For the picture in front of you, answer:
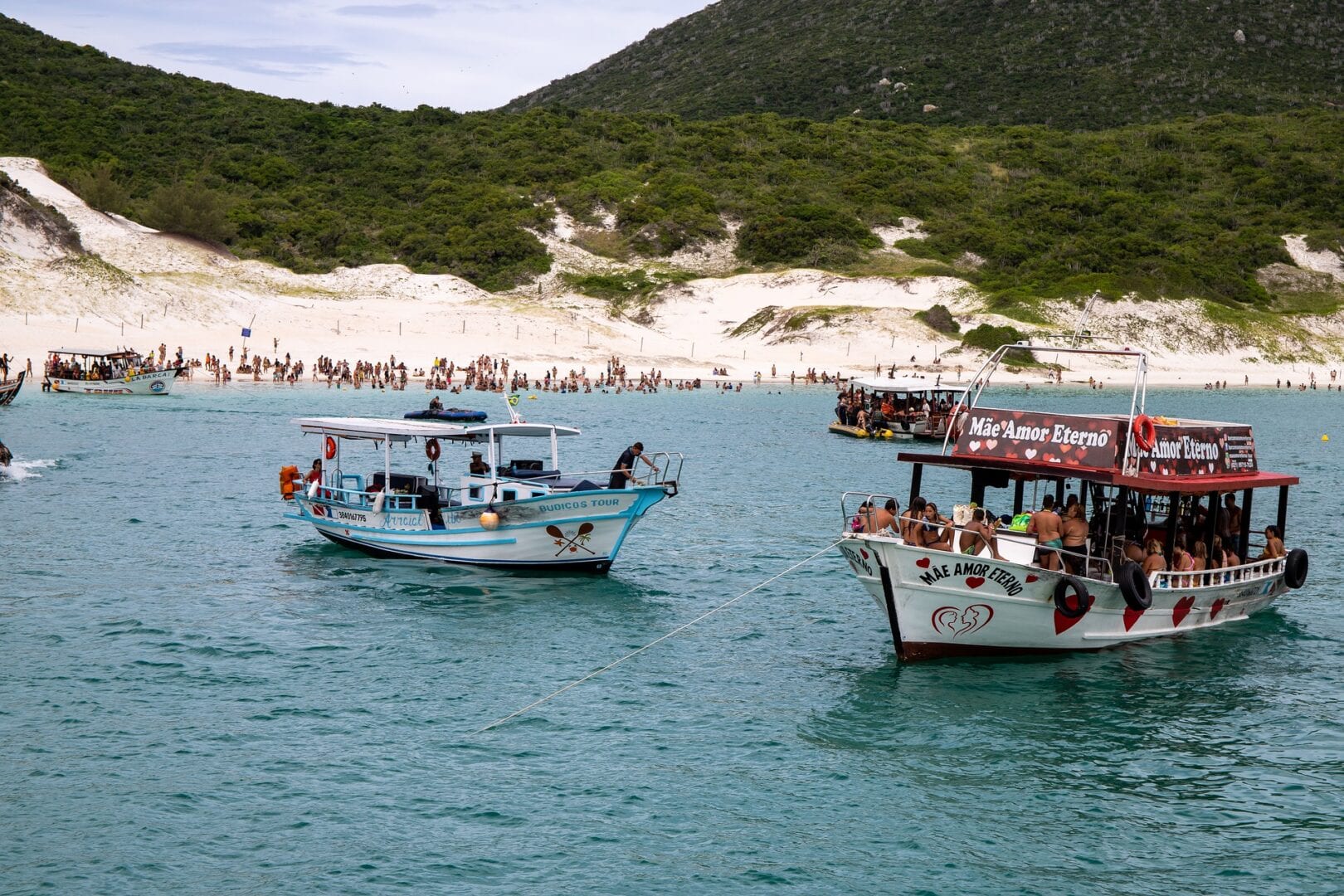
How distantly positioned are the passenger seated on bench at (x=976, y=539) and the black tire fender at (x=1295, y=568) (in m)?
9.31

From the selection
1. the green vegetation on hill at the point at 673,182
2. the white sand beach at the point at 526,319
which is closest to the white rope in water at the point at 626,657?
the white sand beach at the point at 526,319

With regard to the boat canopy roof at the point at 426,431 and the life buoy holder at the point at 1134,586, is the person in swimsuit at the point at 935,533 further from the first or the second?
the boat canopy roof at the point at 426,431

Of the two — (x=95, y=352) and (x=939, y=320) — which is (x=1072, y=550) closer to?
(x=95, y=352)

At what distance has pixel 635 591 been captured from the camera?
104ft

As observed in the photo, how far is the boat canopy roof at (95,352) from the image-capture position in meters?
85.9

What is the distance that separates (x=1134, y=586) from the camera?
2412 centimetres

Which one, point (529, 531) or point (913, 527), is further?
point (529, 531)

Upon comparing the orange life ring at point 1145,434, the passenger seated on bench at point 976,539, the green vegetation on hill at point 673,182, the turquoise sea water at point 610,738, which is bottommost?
the turquoise sea water at point 610,738

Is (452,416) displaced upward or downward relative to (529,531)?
upward

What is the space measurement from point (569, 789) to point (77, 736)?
780cm

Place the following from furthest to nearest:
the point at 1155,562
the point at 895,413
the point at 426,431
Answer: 1. the point at 895,413
2. the point at 426,431
3. the point at 1155,562

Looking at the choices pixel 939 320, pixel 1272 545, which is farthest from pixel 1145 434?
pixel 939 320

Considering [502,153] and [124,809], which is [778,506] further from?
[502,153]

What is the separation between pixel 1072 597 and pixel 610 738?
843cm
